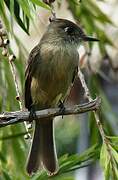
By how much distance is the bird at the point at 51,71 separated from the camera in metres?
2.70

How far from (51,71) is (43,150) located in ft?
1.00

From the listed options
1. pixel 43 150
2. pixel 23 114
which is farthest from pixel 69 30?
pixel 23 114

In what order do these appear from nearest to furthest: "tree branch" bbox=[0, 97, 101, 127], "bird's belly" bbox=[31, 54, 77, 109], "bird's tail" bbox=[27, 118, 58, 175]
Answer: "tree branch" bbox=[0, 97, 101, 127] → "bird's tail" bbox=[27, 118, 58, 175] → "bird's belly" bbox=[31, 54, 77, 109]

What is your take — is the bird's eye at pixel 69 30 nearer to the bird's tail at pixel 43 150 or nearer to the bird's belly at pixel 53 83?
the bird's belly at pixel 53 83

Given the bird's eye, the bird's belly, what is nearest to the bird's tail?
the bird's belly

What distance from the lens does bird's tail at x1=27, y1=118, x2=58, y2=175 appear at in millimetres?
2451

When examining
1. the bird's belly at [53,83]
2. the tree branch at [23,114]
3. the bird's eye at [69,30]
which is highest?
the tree branch at [23,114]

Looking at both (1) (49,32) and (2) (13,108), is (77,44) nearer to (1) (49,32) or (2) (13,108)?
(1) (49,32)

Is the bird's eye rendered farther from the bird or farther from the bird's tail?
the bird's tail

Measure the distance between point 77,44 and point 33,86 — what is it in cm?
24

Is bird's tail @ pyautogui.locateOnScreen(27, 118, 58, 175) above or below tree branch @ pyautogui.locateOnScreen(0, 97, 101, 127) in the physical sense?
below

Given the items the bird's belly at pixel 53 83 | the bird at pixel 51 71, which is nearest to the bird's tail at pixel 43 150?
the bird at pixel 51 71

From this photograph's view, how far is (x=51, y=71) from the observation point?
106 inches

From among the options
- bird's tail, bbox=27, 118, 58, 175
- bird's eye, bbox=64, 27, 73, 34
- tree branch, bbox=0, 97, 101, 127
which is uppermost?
tree branch, bbox=0, 97, 101, 127
